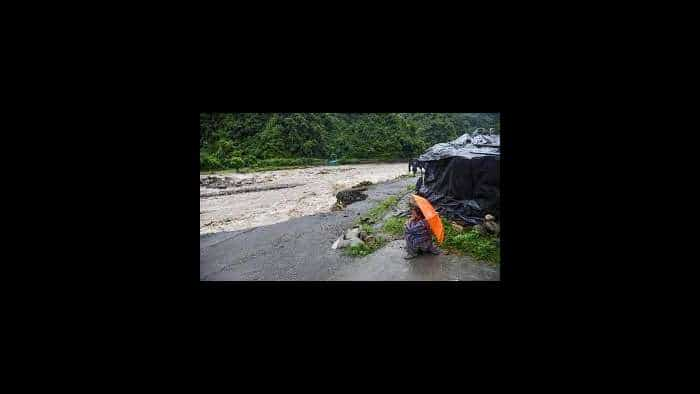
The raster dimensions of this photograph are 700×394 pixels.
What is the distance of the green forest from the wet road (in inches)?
203

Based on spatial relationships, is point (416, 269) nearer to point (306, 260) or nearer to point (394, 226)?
point (394, 226)

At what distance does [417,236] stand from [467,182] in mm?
1322

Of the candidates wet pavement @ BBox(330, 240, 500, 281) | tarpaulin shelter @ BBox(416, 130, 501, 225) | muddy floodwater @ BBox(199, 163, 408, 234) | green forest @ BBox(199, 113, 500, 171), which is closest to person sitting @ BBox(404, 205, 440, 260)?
wet pavement @ BBox(330, 240, 500, 281)

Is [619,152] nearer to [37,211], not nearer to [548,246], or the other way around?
[548,246]

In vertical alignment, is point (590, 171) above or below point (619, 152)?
below

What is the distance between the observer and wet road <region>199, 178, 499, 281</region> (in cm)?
278

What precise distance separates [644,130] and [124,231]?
3495 mm

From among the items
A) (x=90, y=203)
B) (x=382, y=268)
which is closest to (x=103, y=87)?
(x=90, y=203)

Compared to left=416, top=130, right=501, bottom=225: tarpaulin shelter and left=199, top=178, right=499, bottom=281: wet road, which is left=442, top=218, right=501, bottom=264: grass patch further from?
left=416, top=130, right=501, bottom=225: tarpaulin shelter

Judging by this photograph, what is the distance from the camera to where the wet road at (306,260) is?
278cm

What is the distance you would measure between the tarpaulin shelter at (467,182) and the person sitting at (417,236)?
1062mm

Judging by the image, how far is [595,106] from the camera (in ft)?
6.03

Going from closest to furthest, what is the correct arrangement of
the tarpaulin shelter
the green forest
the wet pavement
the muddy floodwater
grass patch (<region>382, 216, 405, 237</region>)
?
the wet pavement, the tarpaulin shelter, grass patch (<region>382, 216, 405, 237</region>), the muddy floodwater, the green forest

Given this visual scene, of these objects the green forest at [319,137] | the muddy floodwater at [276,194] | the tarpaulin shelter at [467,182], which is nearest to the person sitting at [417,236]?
the tarpaulin shelter at [467,182]
